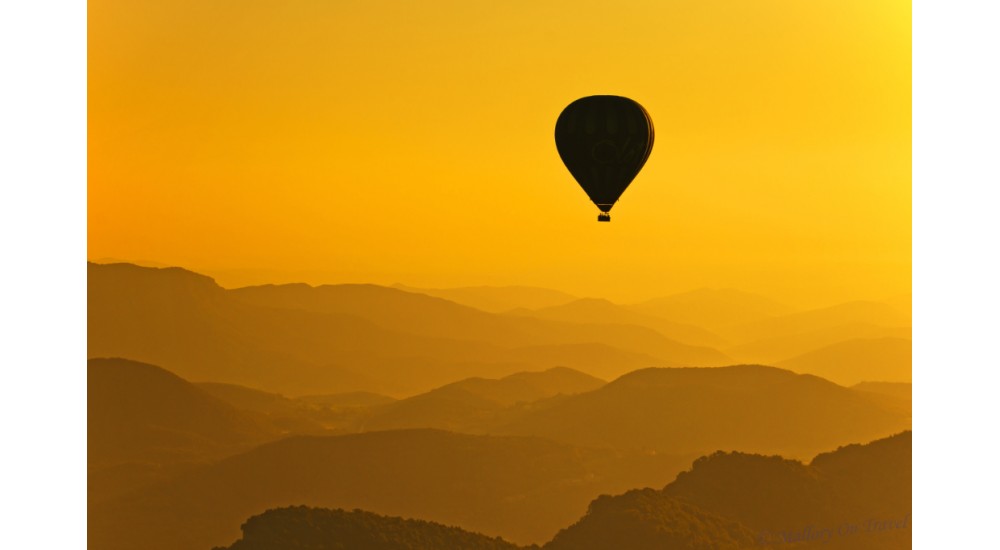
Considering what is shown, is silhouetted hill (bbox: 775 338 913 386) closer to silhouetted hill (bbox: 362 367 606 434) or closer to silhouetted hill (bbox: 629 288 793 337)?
silhouetted hill (bbox: 629 288 793 337)

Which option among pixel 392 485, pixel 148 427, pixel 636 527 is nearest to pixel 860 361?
pixel 636 527

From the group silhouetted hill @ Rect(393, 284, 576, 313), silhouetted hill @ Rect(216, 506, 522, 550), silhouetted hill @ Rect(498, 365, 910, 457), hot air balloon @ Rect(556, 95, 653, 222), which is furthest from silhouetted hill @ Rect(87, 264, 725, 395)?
hot air balloon @ Rect(556, 95, 653, 222)

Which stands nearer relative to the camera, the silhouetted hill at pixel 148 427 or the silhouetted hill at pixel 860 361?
the silhouetted hill at pixel 148 427

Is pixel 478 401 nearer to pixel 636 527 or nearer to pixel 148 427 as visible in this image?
pixel 636 527

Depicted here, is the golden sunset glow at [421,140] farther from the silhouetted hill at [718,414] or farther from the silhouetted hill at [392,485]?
the silhouetted hill at [392,485]

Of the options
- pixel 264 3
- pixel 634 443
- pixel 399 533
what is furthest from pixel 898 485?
pixel 264 3

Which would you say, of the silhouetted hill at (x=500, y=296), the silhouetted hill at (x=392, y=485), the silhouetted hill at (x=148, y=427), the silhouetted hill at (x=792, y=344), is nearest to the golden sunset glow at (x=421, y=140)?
the silhouetted hill at (x=500, y=296)
